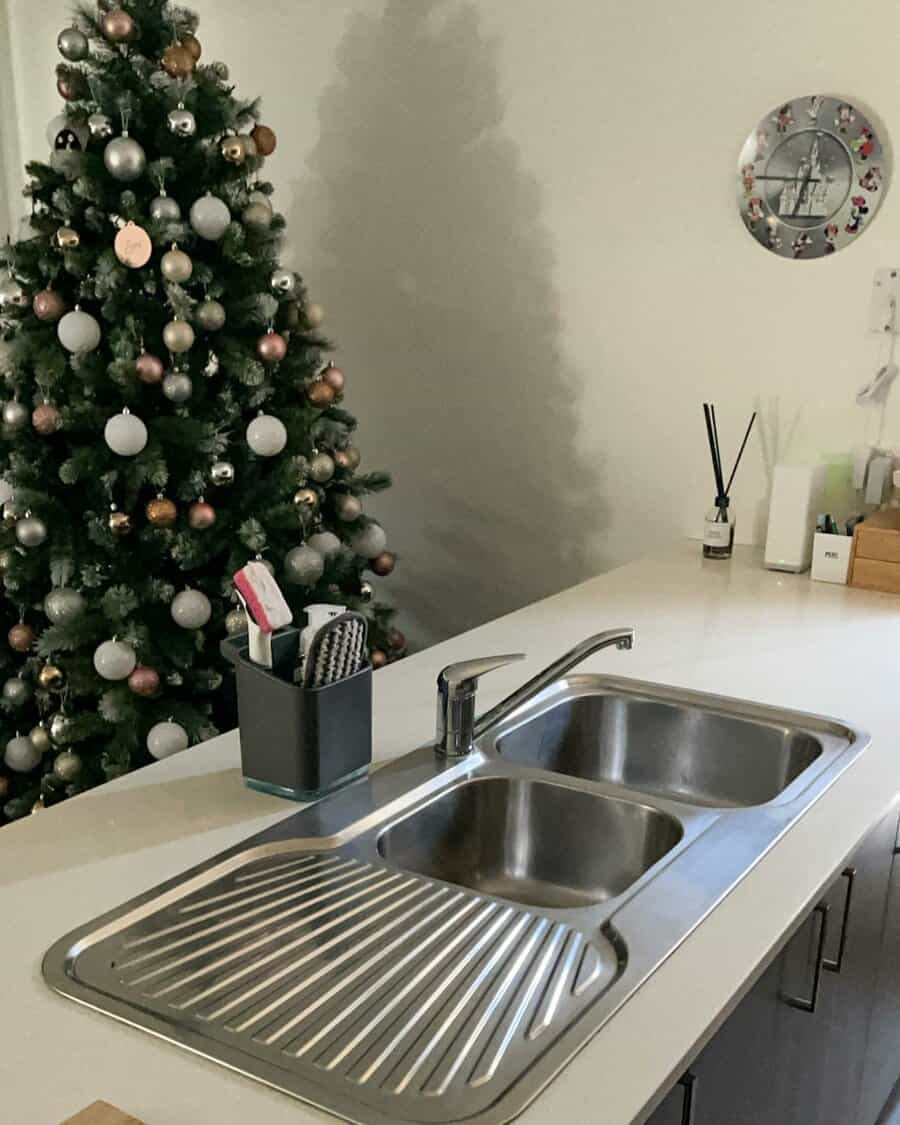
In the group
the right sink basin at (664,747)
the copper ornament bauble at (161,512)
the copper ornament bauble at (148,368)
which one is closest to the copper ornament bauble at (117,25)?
the copper ornament bauble at (148,368)

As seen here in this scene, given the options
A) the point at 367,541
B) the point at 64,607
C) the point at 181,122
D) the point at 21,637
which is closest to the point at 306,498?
the point at 367,541

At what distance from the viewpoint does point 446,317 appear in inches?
110

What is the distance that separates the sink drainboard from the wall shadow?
167cm

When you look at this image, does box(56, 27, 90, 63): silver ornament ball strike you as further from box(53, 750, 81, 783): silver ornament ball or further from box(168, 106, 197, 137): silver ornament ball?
box(53, 750, 81, 783): silver ornament ball

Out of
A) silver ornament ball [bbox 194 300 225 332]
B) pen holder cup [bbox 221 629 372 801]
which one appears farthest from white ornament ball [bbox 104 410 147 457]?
pen holder cup [bbox 221 629 372 801]

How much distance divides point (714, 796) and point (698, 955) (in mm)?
659

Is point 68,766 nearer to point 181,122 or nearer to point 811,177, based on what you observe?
point 181,122

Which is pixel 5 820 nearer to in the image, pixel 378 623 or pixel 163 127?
pixel 378 623

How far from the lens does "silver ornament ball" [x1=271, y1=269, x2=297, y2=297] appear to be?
2.17m

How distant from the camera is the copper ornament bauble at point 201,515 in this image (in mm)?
2057

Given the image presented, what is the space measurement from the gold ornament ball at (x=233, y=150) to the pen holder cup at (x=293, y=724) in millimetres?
1129

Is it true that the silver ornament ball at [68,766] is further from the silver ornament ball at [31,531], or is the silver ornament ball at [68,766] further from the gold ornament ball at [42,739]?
the silver ornament ball at [31,531]

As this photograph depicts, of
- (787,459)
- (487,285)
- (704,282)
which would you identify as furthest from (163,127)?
(787,459)

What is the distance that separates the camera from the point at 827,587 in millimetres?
2162
